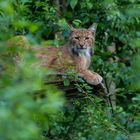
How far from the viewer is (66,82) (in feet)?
24.2

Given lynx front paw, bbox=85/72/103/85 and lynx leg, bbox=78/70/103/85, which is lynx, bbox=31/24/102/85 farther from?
lynx front paw, bbox=85/72/103/85

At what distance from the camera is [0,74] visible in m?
4.41

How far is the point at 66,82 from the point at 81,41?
5.49 feet

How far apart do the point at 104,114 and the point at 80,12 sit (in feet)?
6.60

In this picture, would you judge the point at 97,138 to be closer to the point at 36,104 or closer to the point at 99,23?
the point at 99,23

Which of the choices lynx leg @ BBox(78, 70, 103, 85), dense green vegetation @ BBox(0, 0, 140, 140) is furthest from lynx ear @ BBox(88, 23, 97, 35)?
lynx leg @ BBox(78, 70, 103, 85)

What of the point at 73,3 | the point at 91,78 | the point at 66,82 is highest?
the point at 73,3

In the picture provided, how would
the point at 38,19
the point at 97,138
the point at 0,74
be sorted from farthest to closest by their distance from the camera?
the point at 38,19
the point at 97,138
the point at 0,74

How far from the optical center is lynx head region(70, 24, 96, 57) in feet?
29.5

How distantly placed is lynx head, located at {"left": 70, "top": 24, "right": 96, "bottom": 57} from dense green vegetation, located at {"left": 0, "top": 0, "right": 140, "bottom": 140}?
132 millimetres

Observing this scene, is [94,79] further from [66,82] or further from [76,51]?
[76,51]

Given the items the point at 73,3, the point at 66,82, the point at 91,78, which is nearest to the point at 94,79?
the point at 91,78

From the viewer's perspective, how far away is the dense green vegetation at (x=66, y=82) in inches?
153

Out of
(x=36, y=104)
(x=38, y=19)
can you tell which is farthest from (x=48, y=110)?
(x=38, y=19)
